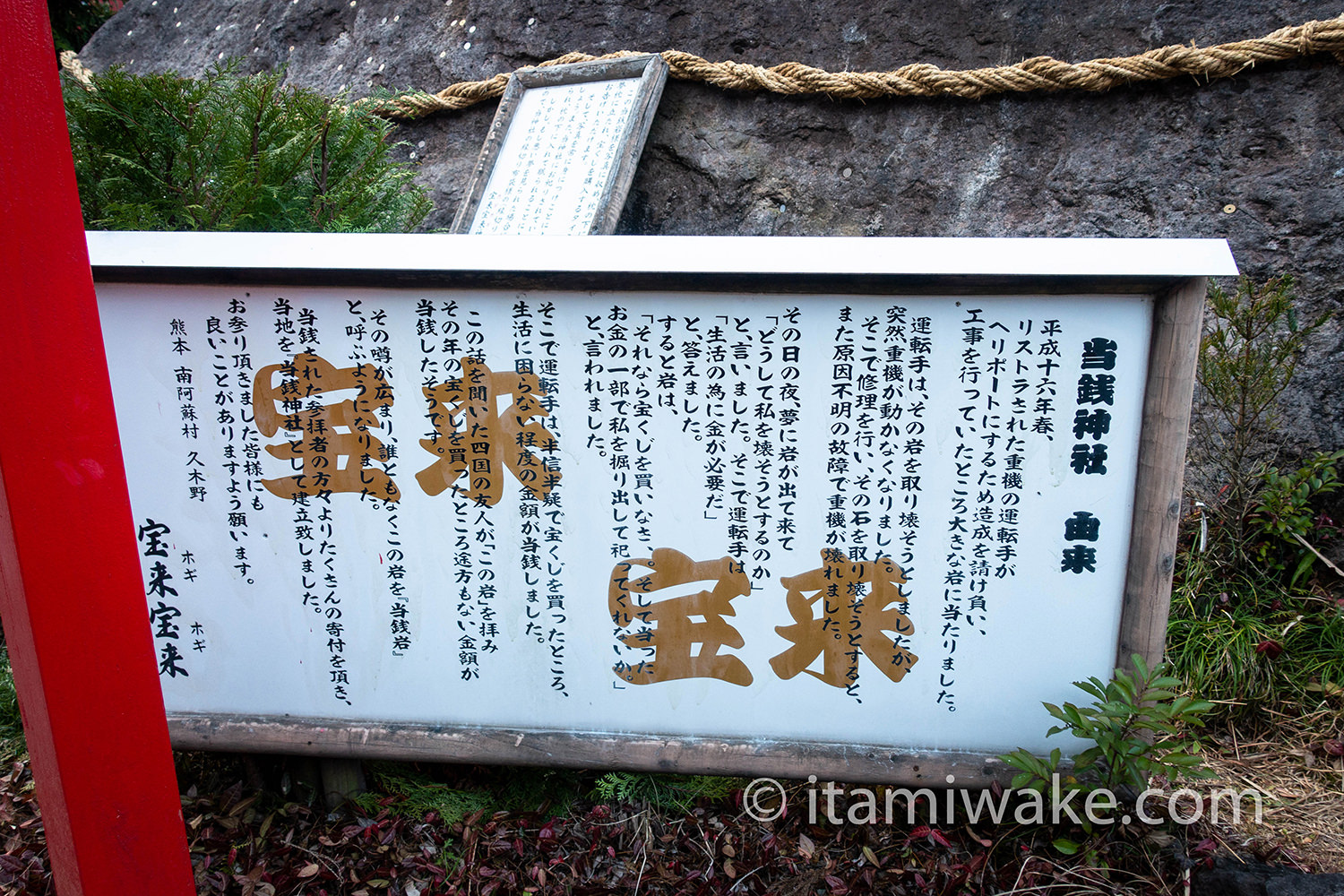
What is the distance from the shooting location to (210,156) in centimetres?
259

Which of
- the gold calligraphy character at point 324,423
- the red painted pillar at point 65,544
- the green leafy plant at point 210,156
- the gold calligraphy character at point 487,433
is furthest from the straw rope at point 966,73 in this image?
the red painted pillar at point 65,544

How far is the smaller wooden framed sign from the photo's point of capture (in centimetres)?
353

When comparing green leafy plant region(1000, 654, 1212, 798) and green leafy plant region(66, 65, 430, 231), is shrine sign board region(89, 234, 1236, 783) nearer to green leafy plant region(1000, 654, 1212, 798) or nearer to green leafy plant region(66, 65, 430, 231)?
green leafy plant region(1000, 654, 1212, 798)

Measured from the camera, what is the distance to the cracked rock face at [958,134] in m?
3.15

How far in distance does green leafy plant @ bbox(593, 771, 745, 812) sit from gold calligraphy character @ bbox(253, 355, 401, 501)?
1.21 meters

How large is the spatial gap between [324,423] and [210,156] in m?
1.30

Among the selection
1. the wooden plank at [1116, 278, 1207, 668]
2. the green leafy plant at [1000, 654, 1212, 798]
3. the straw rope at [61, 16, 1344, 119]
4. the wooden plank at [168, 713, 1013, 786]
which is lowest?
the wooden plank at [168, 713, 1013, 786]

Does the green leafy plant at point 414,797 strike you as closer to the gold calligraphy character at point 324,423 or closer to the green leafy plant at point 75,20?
the gold calligraphy character at point 324,423

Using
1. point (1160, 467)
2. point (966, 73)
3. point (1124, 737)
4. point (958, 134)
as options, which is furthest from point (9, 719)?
point (966, 73)

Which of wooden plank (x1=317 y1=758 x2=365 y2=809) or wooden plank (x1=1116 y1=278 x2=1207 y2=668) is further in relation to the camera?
wooden plank (x1=317 y1=758 x2=365 y2=809)

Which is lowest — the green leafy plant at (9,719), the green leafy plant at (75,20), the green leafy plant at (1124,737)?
the green leafy plant at (9,719)

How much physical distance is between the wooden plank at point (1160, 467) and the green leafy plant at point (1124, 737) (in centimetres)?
10

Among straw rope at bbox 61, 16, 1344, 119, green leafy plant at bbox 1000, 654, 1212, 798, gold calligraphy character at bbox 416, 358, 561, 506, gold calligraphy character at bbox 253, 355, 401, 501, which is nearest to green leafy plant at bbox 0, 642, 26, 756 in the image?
gold calligraphy character at bbox 253, 355, 401, 501

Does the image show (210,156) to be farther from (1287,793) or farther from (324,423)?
(1287,793)
